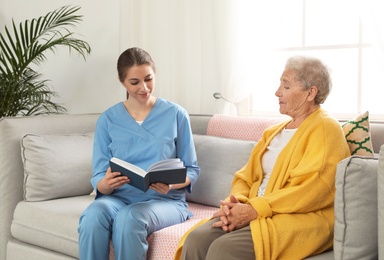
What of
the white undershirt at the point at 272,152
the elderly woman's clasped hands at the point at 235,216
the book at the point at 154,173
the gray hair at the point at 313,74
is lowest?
the elderly woman's clasped hands at the point at 235,216

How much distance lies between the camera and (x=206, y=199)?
322cm

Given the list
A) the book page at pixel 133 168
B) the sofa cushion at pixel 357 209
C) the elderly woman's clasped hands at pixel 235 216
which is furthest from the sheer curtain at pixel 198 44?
the sofa cushion at pixel 357 209

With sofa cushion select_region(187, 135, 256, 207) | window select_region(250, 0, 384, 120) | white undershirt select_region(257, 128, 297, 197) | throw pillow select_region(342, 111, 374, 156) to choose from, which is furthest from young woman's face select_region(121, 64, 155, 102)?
throw pillow select_region(342, 111, 374, 156)

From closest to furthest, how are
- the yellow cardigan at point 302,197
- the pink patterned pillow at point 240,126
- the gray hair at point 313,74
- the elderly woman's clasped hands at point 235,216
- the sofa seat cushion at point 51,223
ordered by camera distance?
the yellow cardigan at point 302,197
the elderly woman's clasped hands at point 235,216
the gray hair at point 313,74
the sofa seat cushion at point 51,223
the pink patterned pillow at point 240,126

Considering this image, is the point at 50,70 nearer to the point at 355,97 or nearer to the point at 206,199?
the point at 206,199

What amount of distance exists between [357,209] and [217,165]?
3.87ft

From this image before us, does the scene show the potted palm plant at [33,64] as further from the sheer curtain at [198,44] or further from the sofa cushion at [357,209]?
the sofa cushion at [357,209]

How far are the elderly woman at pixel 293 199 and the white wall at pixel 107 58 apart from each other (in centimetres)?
140

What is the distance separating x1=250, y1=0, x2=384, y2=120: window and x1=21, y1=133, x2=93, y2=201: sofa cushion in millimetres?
1052

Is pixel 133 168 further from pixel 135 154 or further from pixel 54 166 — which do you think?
pixel 54 166

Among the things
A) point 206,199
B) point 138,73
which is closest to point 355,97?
point 206,199

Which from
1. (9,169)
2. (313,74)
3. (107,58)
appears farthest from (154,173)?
(107,58)

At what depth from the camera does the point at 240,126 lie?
3.33 m

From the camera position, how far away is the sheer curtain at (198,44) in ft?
12.1
